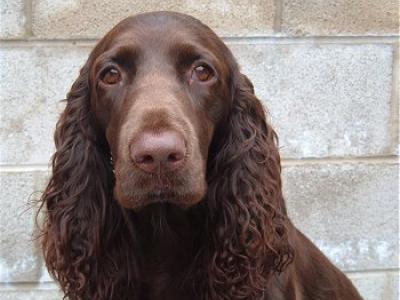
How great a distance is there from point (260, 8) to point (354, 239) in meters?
1.27

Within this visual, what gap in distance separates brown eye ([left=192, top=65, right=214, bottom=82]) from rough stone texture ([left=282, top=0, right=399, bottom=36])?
1267mm

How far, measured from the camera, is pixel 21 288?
3578 mm

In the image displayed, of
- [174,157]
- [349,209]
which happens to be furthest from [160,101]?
[349,209]

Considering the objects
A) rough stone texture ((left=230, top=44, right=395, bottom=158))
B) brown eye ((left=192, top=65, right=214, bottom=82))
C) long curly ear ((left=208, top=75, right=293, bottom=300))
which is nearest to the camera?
brown eye ((left=192, top=65, right=214, bottom=82))

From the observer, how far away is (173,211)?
2.41 metres

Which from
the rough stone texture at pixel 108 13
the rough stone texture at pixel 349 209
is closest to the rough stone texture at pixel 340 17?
the rough stone texture at pixel 108 13

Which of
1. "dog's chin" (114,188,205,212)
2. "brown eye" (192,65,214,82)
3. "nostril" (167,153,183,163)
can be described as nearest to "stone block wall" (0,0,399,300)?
"brown eye" (192,65,214,82)

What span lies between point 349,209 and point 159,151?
6.39 feet

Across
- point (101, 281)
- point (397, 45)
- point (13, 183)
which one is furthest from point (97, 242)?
point (397, 45)

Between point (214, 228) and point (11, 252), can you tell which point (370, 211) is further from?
point (11, 252)

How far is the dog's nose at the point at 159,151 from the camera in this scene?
1904mm

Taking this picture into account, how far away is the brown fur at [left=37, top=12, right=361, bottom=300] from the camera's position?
2340mm

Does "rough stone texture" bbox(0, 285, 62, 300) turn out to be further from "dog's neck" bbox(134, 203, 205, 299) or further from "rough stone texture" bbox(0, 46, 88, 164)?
"dog's neck" bbox(134, 203, 205, 299)

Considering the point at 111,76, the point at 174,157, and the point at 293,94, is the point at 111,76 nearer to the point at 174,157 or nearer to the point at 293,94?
the point at 174,157
